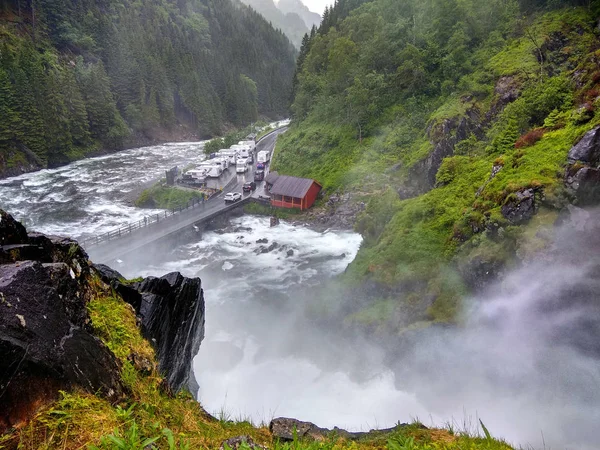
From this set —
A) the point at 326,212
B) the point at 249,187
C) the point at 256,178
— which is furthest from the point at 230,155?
the point at 326,212

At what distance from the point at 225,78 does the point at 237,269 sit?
292ft

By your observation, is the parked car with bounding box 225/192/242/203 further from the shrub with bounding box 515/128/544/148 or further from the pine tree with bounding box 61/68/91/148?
the pine tree with bounding box 61/68/91/148

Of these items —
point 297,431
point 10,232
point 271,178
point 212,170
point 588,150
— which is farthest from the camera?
point 212,170

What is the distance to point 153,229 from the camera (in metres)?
34.4

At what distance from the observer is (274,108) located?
123438 mm

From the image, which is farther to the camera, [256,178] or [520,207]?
[256,178]

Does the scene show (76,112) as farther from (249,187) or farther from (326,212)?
(326,212)

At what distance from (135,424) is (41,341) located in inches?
69.6

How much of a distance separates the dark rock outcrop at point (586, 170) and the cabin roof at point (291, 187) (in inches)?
1003

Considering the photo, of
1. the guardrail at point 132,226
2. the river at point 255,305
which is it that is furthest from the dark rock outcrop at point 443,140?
the guardrail at point 132,226

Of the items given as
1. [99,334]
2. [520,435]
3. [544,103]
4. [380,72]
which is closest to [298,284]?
[520,435]

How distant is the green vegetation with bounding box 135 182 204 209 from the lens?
42.8 meters

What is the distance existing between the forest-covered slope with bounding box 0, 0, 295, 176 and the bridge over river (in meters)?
27.6

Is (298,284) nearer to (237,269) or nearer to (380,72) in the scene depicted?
(237,269)
